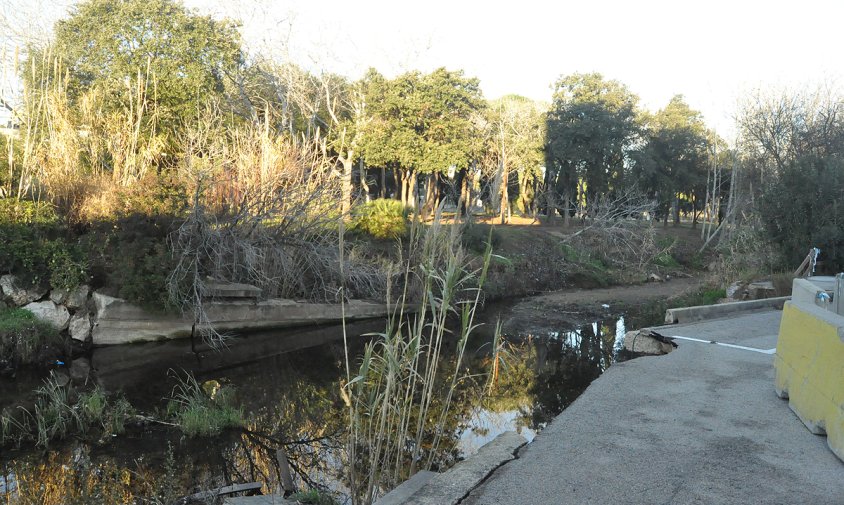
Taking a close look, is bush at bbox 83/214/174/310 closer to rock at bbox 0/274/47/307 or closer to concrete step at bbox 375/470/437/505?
rock at bbox 0/274/47/307

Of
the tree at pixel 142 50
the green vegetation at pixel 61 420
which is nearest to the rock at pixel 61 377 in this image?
the green vegetation at pixel 61 420

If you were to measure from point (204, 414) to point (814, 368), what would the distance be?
7552 millimetres

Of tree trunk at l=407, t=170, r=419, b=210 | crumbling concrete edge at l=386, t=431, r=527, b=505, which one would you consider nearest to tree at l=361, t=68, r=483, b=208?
tree trunk at l=407, t=170, r=419, b=210

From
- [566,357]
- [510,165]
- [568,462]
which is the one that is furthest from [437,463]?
[510,165]

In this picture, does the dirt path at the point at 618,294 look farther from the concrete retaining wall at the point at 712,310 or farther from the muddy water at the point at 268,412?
the concrete retaining wall at the point at 712,310

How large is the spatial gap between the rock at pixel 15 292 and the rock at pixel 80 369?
2.24 metres

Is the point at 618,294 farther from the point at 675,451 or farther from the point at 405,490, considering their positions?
the point at 405,490

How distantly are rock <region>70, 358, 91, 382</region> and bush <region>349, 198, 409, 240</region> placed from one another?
11.3 metres

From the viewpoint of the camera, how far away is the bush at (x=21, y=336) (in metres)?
13.2

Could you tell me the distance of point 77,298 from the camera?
15555mm

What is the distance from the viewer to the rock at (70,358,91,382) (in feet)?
42.0

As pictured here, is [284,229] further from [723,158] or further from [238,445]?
[723,158]

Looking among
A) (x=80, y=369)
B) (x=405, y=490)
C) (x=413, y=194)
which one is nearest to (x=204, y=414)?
(x=413, y=194)

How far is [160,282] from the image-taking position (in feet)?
49.6
